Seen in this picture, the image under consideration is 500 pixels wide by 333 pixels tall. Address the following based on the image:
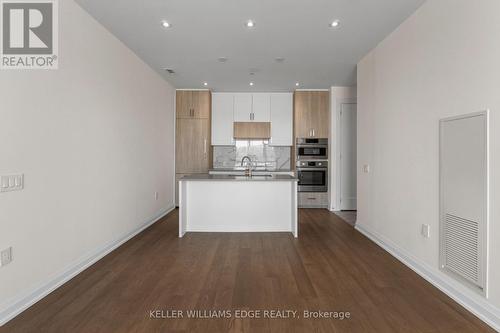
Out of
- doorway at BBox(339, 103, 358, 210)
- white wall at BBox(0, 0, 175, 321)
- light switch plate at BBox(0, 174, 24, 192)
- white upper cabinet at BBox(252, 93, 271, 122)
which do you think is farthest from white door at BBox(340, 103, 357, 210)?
light switch plate at BBox(0, 174, 24, 192)

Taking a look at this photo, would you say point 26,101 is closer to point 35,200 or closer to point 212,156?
point 35,200

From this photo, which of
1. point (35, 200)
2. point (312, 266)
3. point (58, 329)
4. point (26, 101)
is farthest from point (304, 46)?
point (58, 329)

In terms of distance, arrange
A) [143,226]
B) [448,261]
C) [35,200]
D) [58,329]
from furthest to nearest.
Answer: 1. [143,226]
2. [448,261]
3. [35,200]
4. [58,329]

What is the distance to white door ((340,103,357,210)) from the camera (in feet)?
20.3

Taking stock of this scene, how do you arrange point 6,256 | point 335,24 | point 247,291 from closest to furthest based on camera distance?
point 6,256 → point 247,291 → point 335,24

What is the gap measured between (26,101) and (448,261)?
12.2ft

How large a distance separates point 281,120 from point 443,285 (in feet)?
15.6

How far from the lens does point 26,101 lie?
7.30ft

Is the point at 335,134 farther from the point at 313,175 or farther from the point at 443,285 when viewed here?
the point at 443,285

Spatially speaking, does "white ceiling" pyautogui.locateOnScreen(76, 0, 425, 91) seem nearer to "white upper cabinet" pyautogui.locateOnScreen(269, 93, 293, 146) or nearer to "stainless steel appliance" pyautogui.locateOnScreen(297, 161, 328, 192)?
"white upper cabinet" pyautogui.locateOnScreen(269, 93, 293, 146)

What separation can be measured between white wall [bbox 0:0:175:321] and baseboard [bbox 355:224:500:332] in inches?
134

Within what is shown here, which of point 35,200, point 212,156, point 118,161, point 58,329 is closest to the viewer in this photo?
point 58,329

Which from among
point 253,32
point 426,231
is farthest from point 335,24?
point 426,231

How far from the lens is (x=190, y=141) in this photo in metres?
6.42
